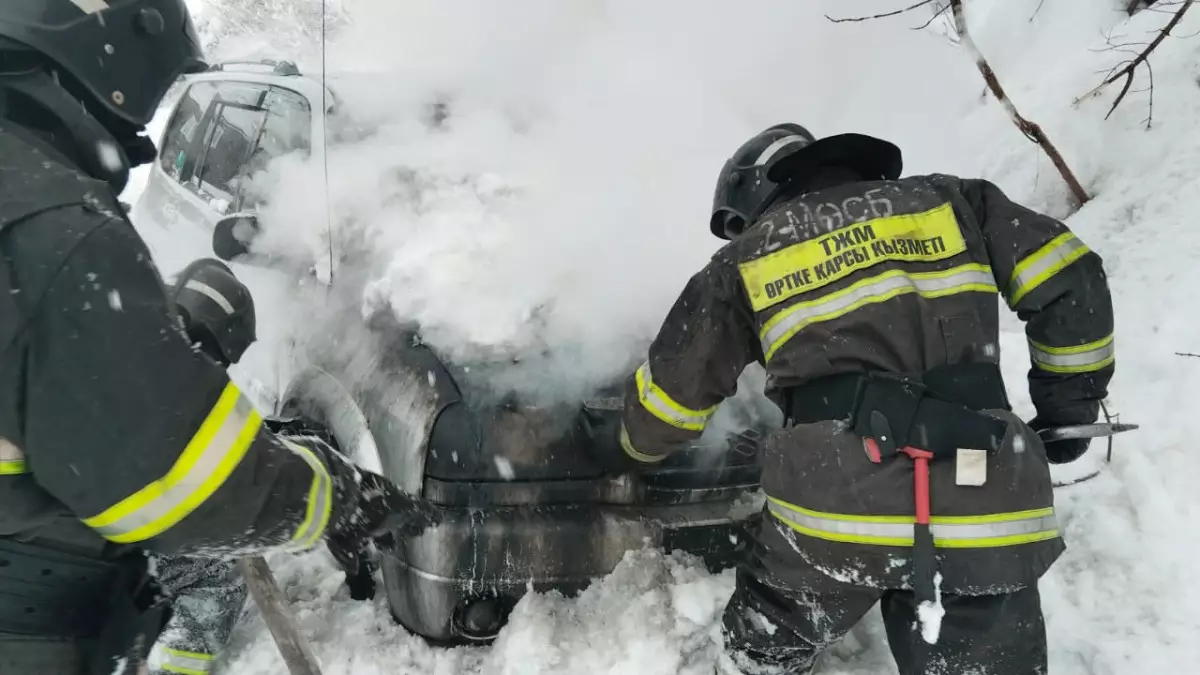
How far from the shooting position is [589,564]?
2328 mm

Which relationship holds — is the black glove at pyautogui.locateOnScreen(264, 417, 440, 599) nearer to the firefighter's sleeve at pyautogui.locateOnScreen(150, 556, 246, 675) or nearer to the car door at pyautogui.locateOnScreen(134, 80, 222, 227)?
the firefighter's sleeve at pyautogui.locateOnScreen(150, 556, 246, 675)

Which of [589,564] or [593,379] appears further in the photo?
[593,379]

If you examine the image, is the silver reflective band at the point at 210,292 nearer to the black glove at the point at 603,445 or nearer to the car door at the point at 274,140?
the black glove at the point at 603,445

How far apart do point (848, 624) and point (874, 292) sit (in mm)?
922

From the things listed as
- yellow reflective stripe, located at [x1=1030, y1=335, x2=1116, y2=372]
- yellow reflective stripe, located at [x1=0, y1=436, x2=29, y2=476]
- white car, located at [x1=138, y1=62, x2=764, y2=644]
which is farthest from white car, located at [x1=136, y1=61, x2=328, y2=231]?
yellow reflective stripe, located at [x1=1030, y1=335, x2=1116, y2=372]

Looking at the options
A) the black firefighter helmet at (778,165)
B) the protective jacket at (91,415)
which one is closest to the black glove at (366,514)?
the protective jacket at (91,415)

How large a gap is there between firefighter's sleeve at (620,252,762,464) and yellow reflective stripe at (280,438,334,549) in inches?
34.0

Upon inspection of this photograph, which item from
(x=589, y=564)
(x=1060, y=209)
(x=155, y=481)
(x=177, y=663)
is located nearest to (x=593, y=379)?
(x=589, y=564)

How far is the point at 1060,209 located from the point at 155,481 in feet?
16.6

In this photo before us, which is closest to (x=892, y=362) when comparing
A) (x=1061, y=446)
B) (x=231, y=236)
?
(x=1061, y=446)

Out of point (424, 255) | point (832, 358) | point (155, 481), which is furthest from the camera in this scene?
point (424, 255)

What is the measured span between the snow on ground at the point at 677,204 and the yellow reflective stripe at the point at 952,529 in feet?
2.15

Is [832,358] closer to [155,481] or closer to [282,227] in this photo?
[155,481]

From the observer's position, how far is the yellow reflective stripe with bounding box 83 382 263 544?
145 centimetres
